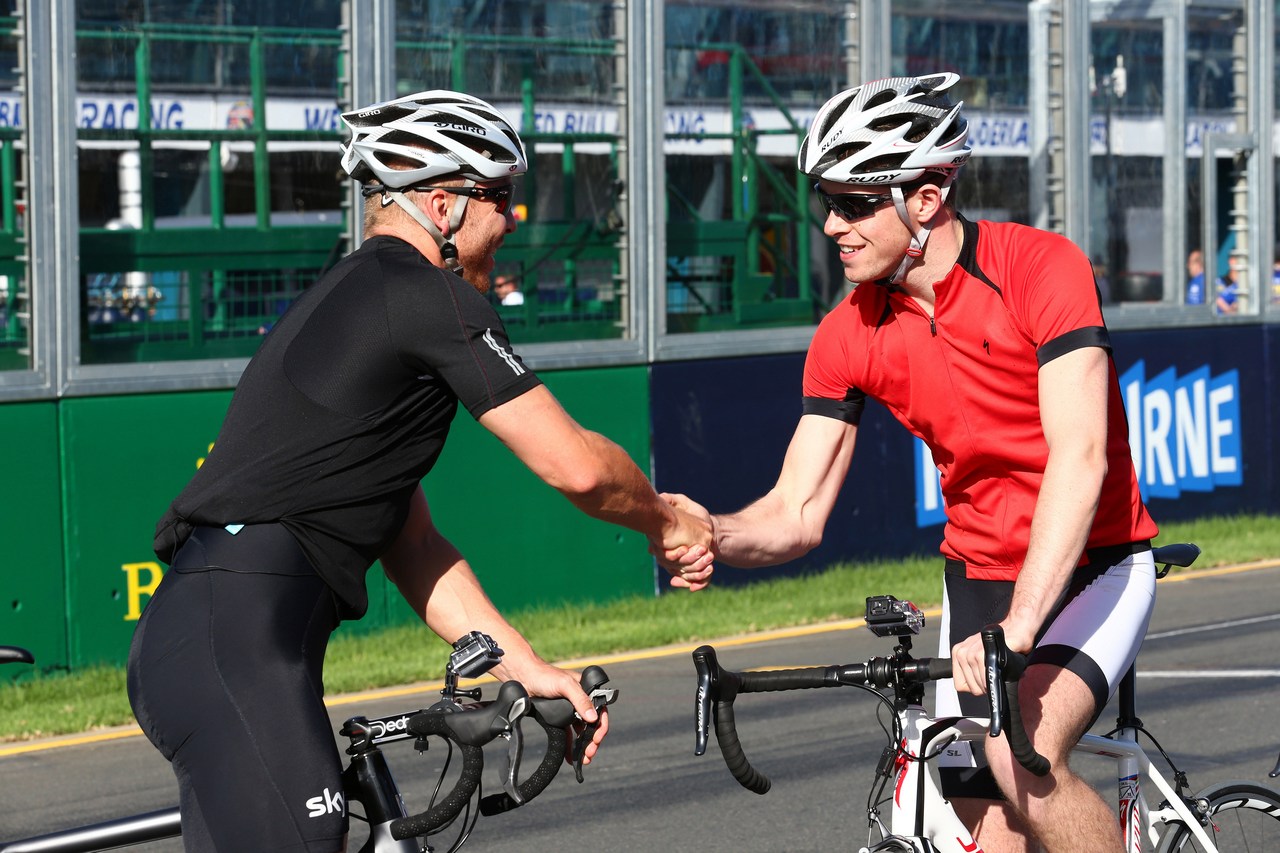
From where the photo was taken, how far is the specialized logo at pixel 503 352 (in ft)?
12.1

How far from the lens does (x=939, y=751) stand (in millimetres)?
4266

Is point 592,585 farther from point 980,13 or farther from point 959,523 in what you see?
point 959,523

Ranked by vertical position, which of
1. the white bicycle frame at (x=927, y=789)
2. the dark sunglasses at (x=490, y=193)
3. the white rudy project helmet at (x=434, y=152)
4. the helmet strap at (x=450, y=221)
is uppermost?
the white rudy project helmet at (x=434, y=152)

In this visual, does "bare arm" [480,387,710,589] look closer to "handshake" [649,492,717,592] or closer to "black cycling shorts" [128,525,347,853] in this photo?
"handshake" [649,492,717,592]

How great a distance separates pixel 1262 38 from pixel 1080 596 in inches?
534

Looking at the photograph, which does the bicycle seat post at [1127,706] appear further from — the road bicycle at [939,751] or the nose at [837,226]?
the nose at [837,226]

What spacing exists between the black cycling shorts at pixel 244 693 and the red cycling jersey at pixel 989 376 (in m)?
1.71

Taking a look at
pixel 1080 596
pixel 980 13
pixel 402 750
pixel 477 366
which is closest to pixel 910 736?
pixel 1080 596

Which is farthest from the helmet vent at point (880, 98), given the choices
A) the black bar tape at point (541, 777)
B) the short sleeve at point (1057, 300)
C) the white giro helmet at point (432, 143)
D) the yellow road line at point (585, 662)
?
the yellow road line at point (585, 662)

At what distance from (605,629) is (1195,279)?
745cm

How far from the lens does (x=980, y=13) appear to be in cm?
1509

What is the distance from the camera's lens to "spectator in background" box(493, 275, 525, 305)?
12.5 m

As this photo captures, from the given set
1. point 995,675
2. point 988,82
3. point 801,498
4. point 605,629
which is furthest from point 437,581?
point 988,82

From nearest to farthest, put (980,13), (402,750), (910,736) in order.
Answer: (910,736)
(402,750)
(980,13)
